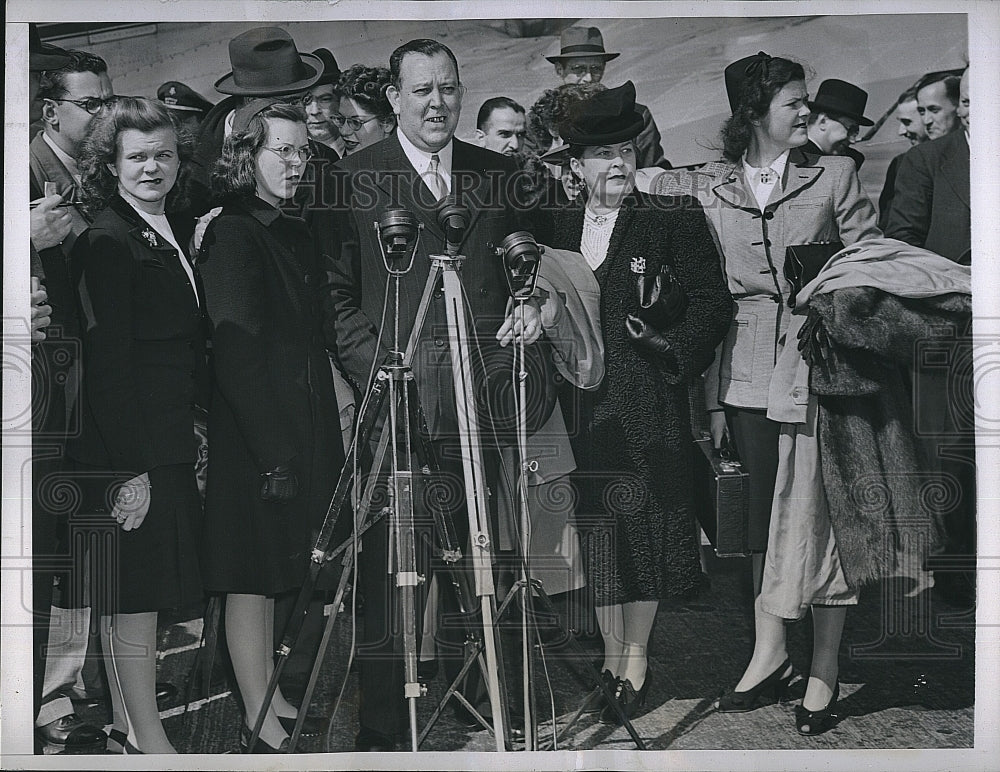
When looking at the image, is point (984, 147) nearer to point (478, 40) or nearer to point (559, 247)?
point (559, 247)

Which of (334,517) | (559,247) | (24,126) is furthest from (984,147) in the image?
(24,126)

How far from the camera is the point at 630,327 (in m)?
4.01

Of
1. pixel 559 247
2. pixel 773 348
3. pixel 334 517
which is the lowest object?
pixel 334 517

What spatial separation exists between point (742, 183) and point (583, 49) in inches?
27.5

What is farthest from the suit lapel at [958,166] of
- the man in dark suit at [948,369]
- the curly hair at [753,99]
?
the curly hair at [753,99]

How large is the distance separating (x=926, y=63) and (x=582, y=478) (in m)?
1.83

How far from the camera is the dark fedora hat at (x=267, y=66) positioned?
397 cm

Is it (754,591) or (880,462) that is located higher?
(880,462)

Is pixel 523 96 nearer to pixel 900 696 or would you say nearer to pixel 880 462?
pixel 880 462

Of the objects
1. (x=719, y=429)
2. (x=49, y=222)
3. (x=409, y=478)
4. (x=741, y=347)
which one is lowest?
(x=409, y=478)

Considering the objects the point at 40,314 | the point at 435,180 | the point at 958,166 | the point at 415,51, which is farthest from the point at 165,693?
the point at 958,166

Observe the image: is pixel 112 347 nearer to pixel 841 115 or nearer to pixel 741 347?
pixel 741 347

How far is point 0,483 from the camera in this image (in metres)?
4.00

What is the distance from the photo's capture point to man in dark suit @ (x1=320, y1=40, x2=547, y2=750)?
156 inches
